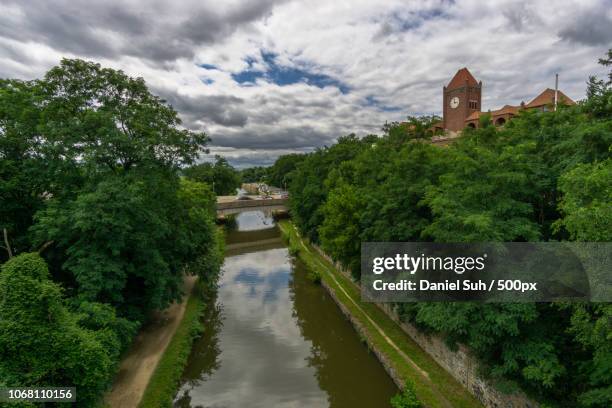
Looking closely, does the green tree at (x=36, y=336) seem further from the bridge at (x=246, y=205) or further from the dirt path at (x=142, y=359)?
the bridge at (x=246, y=205)

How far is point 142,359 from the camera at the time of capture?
15547 mm

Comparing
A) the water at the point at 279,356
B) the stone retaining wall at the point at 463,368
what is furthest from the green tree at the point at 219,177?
the stone retaining wall at the point at 463,368

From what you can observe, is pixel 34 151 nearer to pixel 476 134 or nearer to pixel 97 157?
pixel 97 157

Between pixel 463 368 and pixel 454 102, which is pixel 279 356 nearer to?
pixel 463 368

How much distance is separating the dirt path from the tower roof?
5026 centimetres

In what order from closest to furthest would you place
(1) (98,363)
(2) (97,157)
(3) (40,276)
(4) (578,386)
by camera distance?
(3) (40,276) → (1) (98,363) → (4) (578,386) → (2) (97,157)

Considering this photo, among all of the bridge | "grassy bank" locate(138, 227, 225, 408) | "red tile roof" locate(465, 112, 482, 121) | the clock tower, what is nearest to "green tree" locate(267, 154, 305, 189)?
the bridge

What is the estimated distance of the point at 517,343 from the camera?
1060 cm

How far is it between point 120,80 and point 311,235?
23.5 meters

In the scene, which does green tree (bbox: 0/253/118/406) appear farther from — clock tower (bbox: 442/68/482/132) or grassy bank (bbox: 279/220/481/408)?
clock tower (bbox: 442/68/482/132)

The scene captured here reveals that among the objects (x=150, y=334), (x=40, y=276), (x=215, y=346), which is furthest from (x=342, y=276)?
(x=40, y=276)

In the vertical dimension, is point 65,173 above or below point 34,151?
below

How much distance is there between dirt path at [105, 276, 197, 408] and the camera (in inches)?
511

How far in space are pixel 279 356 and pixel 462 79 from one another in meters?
50.9
